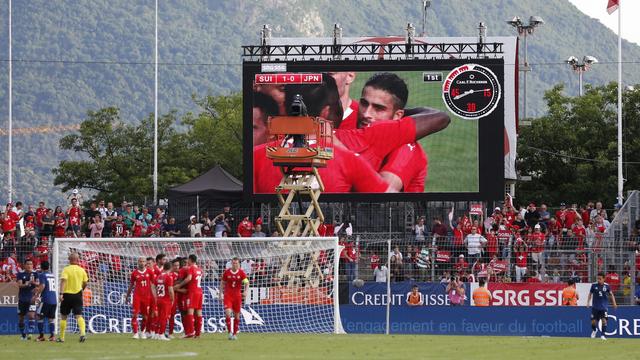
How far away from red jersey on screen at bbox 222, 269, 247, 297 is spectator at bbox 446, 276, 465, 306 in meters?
8.41

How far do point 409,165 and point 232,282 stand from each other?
13812 millimetres

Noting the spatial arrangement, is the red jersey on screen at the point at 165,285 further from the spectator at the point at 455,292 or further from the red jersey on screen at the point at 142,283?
the spectator at the point at 455,292

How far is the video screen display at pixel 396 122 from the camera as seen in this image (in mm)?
38688

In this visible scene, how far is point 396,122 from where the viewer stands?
1527 inches

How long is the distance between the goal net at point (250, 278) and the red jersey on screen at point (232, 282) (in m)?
3.80

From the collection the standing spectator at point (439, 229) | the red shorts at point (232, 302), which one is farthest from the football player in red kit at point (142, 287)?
the standing spectator at point (439, 229)

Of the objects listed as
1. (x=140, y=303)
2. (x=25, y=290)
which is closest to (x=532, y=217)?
(x=140, y=303)

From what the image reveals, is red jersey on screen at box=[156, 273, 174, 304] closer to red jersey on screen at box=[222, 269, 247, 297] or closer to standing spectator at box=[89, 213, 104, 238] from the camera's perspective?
red jersey on screen at box=[222, 269, 247, 297]

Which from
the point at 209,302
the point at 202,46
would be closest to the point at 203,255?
the point at 209,302

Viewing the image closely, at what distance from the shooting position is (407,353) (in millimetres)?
21297

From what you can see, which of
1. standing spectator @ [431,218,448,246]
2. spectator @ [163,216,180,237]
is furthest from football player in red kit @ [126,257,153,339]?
spectator @ [163,216,180,237]

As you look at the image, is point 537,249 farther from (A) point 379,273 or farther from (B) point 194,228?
(B) point 194,228

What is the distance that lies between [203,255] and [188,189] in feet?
39.4

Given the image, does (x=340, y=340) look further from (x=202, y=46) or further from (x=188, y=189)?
(x=202, y=46)
